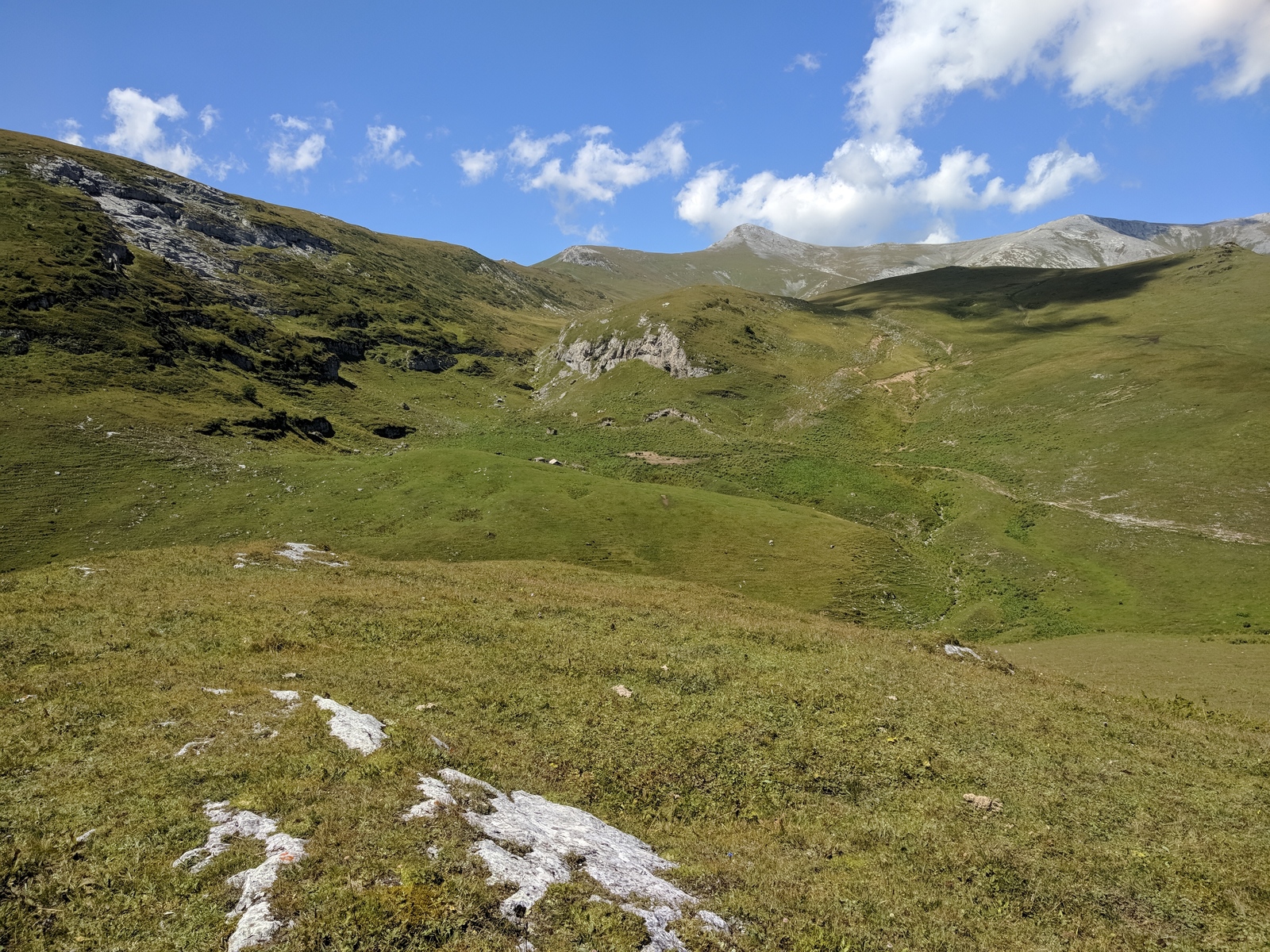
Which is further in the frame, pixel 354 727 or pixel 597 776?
pixel 597 776

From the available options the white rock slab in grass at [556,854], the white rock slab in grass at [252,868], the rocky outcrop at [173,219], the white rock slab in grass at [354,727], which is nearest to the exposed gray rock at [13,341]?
the rocky outcrop at [173,219]

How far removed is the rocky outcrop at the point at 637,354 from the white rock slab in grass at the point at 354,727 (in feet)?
302

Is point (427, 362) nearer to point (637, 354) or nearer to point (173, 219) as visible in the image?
point (637, 354)

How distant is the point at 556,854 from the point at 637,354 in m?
106

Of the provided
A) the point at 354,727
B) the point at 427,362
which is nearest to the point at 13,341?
the point at 427,362

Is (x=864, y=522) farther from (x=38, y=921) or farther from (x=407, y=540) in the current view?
(x=38, y=921)

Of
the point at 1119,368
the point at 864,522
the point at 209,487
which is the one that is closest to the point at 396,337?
the point at 209,487

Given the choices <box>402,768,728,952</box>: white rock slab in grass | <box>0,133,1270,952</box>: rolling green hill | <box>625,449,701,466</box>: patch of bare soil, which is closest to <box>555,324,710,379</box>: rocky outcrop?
<box>0,133,1270,952</box>: rolling green hill

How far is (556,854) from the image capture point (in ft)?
37.3

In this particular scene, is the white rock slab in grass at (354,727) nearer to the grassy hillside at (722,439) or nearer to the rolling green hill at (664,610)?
the rolling green hill at (664,610)

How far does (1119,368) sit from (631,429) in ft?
224

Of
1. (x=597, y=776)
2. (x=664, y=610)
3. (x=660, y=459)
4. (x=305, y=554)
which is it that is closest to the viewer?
(x=597, y=776)

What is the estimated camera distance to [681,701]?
21.1 meters

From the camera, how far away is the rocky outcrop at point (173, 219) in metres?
126
